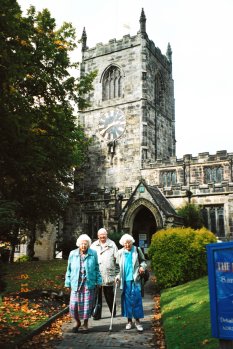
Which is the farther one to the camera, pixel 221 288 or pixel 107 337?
pixel 107 337

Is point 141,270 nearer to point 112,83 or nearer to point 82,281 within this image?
A: point 82,281

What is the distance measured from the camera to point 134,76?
118ft

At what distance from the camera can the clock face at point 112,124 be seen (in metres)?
35.4

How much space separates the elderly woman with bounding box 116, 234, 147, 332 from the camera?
7828mm

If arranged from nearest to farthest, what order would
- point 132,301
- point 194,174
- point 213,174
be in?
point 132,301
point 213,174
point 194,174

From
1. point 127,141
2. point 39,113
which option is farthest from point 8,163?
point 127,141

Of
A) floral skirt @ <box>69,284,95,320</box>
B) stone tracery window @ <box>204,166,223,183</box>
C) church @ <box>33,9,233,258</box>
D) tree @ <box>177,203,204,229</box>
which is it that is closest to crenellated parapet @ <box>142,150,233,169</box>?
church @ <box>33,9,233,258</box>

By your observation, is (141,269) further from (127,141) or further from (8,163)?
(127,141)

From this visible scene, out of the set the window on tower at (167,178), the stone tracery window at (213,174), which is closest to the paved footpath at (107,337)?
the stone tracery window at (213,174)

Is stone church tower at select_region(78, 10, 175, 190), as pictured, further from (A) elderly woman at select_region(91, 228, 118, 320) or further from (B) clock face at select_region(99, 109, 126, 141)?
(A) elderly woman at select_region(91, 228, 118, 320)

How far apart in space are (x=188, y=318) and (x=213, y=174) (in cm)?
2218

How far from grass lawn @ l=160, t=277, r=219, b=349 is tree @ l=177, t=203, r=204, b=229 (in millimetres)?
13324

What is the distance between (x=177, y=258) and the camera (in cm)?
1300

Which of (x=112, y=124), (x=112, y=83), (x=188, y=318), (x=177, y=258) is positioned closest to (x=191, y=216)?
(x=177, y=258)
